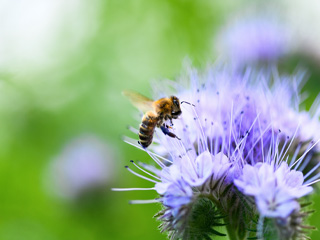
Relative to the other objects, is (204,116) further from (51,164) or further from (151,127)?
(51,164)

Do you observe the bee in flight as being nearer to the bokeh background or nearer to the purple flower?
the purple flower

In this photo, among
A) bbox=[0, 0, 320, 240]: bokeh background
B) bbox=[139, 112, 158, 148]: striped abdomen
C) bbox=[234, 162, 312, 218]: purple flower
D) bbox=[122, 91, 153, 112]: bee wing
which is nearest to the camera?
bbox=[234, 162, 312, 218]: purple flower

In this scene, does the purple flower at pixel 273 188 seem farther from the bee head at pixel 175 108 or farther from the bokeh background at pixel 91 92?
the bokeh background at pixel 91 92

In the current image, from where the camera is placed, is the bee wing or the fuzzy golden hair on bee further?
the bee wing

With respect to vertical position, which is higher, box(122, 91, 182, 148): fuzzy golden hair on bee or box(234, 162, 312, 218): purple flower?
box(122, 91, 182, 148): fuzzy golden hair on bee

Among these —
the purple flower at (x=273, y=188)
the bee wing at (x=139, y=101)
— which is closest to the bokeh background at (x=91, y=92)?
the bee wing at (x=139, y=101)

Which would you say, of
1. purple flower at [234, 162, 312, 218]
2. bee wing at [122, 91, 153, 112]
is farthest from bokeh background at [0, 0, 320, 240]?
purple flower at [234, 162, 312, 218]
